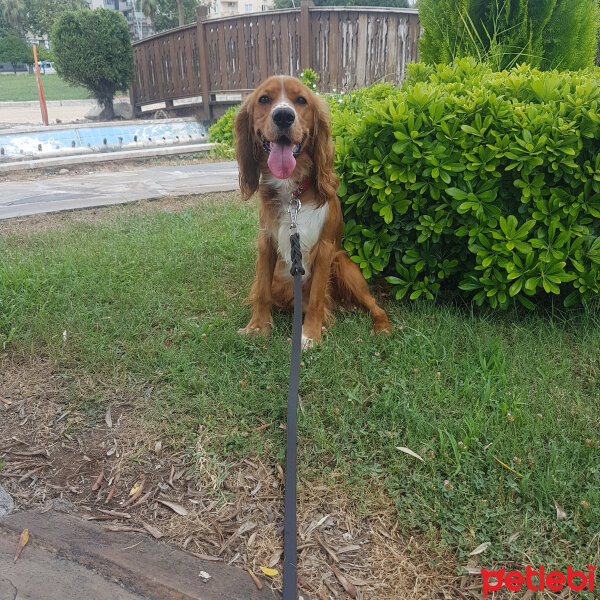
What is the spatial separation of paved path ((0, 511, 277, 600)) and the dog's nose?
1.94 m

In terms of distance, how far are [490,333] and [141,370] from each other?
1.91 m

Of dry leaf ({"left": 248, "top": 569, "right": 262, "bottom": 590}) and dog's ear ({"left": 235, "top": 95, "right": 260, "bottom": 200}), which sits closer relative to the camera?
dry leaf ({"left": 248, "top": 569, "right": 262, "bottom": 590})

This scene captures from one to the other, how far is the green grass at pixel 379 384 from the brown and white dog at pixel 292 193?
0.65 feet

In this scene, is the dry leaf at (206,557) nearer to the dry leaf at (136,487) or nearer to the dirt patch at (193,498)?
the dirt patch at (193,498)

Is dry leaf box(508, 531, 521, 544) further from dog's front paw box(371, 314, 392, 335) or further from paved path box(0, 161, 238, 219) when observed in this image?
paved path box(0, 161, 238, 219)

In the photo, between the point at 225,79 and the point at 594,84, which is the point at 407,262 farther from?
the point at 225,79

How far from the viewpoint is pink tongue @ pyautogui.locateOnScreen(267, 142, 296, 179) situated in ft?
8.89

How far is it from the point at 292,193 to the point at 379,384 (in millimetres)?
1125

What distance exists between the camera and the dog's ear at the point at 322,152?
9.36ft

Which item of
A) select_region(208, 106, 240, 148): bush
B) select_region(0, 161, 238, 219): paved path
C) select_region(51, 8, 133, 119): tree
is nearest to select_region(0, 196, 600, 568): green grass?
select_region(0, 161, 238, 219): paved path

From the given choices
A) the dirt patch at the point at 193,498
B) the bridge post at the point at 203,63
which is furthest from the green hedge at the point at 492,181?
the bridge post at the point at 203,63

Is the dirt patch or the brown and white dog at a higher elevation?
the brown and white dog

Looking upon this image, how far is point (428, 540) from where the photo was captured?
179 cm

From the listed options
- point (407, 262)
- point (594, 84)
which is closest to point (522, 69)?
point (594, 84)
